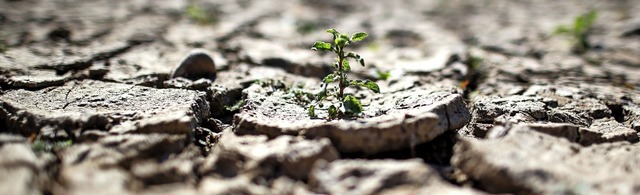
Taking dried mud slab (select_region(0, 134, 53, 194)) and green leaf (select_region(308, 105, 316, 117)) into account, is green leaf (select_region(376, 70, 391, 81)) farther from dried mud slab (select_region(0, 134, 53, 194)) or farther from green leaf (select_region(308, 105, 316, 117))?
dried mud slab (select_region(0, 134, 53, 194))

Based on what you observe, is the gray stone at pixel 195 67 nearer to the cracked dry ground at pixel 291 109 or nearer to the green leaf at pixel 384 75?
the cracked dry ground at pixel 291 109

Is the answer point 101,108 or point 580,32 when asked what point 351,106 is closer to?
point 101,108

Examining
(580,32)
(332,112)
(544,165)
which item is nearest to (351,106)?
(332,112)

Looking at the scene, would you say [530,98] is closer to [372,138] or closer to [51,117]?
[372,138]

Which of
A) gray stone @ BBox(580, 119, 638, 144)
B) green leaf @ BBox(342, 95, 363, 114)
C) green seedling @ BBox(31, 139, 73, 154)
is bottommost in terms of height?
gray stone @ BBox(580, 119, 638, 144)

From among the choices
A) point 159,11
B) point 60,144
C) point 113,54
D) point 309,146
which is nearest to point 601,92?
point 309,146

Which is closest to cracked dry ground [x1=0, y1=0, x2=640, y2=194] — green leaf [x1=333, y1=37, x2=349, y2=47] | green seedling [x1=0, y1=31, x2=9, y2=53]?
green seedling [x1=0, y1=31, x2=9, y2=53]
